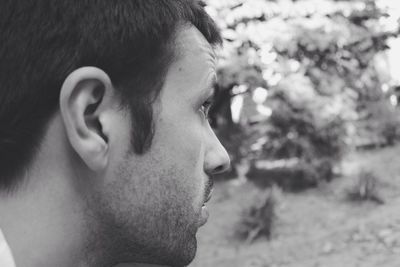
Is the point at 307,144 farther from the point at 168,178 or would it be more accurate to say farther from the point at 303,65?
the point at 168,178

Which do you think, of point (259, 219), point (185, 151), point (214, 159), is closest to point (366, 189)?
point (259, 219)

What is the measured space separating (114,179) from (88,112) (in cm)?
19

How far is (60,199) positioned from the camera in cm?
123

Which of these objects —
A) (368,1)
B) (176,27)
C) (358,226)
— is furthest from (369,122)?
(176,27)

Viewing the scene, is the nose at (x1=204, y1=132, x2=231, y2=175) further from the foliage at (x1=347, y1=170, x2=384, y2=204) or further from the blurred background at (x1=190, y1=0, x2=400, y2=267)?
the foliage at (x1=347, y1=170, x2=384, y2=204)

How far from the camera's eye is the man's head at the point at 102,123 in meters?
1.20

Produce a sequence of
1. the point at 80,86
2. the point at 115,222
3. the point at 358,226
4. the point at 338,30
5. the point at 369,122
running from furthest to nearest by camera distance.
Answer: the point at 369,122
the point at 338,30
the point at 358,226
the point at 115,222
the point at 80,86

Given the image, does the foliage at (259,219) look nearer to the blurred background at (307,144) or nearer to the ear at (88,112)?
the blurred background at (307,144)

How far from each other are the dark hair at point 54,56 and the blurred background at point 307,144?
4.73 meters

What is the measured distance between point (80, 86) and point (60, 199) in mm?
290

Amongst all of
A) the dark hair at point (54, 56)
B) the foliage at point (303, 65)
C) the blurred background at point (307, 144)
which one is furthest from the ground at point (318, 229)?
the dark hair at point (54, 56)

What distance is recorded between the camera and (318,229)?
21.4 feet

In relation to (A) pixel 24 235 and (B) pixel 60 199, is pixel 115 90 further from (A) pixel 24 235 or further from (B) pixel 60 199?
(A) pixel 24 235

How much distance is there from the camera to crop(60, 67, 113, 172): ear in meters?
1.17
